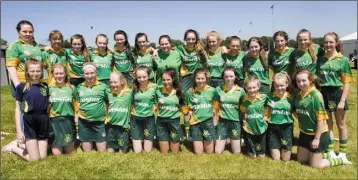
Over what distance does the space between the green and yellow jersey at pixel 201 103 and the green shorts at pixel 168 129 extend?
0.31m

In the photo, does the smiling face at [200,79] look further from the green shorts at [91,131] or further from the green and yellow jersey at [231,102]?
the green shorts at [91,131]

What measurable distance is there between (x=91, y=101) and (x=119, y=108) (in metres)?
0.54

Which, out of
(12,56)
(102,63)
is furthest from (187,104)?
(12,56)

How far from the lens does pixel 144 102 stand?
6227mm

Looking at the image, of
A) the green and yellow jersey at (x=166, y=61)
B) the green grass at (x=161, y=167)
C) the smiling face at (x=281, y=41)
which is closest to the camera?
the green grass at (x=161, y=167)

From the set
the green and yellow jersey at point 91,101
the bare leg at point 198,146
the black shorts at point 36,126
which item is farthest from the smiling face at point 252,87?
the black shorts at point 36,126

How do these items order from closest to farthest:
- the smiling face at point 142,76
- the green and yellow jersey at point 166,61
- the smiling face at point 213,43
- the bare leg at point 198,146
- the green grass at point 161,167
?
the green grass at point 161,167 < the smiling face at point 142,76 < the bare leg at point 198,146 < the smiling face at point 213,43 < the green and yellow jersey at point 166,61

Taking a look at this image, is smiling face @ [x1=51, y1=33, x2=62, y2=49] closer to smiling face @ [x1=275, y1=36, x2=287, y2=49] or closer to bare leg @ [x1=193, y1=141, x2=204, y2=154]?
bare leg @ [x1=193, y1=141, x2=204, y2=154]

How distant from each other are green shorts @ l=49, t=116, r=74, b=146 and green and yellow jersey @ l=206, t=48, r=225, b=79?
9.77 ft

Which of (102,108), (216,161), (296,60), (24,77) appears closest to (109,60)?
(102,108)

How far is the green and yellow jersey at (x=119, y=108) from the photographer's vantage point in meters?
6.20

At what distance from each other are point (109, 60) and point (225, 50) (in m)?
2.49

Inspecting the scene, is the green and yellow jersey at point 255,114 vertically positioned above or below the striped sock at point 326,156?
above

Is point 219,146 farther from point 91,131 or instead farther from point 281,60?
point 91,131
